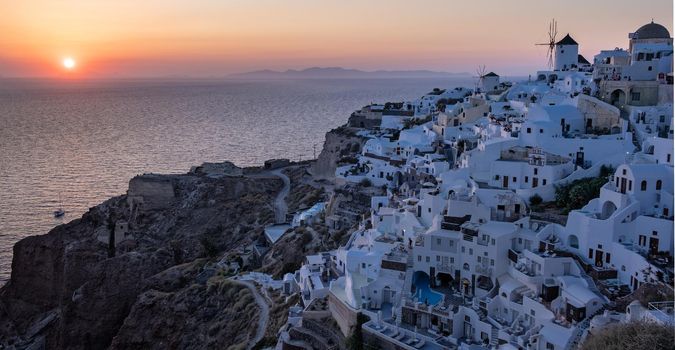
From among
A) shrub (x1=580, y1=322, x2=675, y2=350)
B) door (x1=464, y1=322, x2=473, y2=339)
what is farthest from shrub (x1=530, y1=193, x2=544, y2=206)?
shrub (x1=580, y1=322, x2=675, y2=350)

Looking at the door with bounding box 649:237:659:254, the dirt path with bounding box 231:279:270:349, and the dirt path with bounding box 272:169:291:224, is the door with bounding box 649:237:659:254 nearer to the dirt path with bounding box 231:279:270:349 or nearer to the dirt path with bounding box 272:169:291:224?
the dirt path with bounding box 231:279:270:349

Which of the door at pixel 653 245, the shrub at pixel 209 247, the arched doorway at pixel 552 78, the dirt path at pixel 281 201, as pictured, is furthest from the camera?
the dirt path at pixel 281 201

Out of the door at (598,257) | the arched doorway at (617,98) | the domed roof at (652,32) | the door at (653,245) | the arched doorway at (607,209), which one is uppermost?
the domed roof at (652,32)

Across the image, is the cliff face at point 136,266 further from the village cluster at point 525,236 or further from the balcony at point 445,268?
the balcony at point 445,268

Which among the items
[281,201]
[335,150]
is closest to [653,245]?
[281,201]

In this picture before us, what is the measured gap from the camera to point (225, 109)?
16262 centimetres

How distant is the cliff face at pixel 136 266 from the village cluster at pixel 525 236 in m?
7.89

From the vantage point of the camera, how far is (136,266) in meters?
43.4

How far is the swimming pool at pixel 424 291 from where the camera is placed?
960 inches

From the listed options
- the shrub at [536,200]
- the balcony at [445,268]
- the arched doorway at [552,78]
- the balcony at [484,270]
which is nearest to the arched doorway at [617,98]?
the shrub at [536,200]

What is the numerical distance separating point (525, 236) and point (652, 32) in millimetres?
22523

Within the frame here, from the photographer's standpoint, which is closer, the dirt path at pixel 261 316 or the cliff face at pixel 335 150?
the dirt path at pixel 261 316

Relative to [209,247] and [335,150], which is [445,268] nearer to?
[209,247]

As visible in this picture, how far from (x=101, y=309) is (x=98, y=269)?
4.42m
